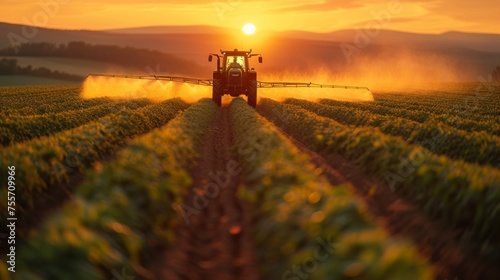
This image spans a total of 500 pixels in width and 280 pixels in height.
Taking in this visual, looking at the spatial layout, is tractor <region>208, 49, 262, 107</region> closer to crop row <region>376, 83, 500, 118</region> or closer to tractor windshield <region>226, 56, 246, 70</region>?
tractor windshield <region>226, 56, 246, 70</region>

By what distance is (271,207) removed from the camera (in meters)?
9.48

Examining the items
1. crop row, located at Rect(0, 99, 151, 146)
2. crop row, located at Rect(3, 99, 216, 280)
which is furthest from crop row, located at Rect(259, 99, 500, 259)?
crop row, located at Rect(0, 99, 151, 146)

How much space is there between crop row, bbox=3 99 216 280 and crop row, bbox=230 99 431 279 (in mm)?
1544

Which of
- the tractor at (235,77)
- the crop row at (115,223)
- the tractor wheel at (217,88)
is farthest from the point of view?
the tractor wheel at (217,88)

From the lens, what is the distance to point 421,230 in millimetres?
10234

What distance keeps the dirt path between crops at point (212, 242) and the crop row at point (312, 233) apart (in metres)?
0.30

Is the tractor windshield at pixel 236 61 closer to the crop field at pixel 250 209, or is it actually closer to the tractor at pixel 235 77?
the tractor at pixel 235 77

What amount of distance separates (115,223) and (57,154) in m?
6.61

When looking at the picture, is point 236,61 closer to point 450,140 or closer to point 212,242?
point 450,140

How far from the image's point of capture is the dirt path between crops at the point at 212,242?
824 cm

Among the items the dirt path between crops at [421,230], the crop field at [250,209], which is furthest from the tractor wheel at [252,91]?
the dirt path between crops at [421,230]

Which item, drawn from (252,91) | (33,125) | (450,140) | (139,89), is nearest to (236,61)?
(252,91)

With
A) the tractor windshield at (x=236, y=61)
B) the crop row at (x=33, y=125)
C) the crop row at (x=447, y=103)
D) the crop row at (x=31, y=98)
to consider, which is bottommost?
the crop row at (x=31, y=98)

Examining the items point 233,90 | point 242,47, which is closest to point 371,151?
point 233,90
